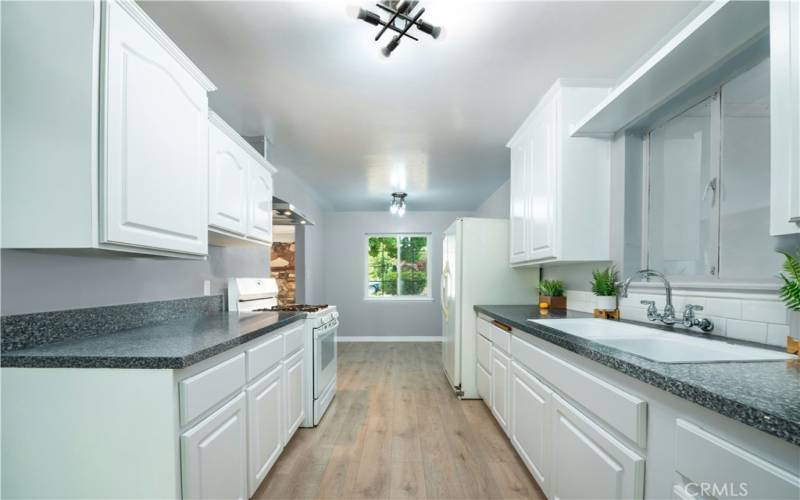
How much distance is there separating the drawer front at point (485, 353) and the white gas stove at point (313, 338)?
1359mm

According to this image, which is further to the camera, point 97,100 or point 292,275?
point 292,275

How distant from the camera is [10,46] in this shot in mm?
1166

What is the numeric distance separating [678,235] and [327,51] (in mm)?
2179

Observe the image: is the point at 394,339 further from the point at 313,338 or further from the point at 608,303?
the point at 608,303

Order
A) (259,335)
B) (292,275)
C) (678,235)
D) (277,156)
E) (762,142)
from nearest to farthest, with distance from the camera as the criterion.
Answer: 1. (762,142)
2. (259,335)
3. (678,235)
4. (277,156)
5. (292,275)

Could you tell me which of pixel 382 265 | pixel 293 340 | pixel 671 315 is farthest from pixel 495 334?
pixel 382 265

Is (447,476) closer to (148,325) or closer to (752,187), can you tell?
(148,325)

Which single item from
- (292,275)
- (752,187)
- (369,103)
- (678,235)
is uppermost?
(369,103)

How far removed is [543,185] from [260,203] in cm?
208

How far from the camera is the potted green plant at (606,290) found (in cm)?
215

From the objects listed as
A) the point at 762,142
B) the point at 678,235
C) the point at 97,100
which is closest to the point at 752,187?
the point at 762,142

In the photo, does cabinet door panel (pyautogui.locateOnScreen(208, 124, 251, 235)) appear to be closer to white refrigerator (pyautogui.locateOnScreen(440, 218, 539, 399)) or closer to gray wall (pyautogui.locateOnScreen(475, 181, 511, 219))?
white refrigerator (pyautogui.locateOnScreen(440, 218, 539, 399))

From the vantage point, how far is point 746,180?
1521 millimetres

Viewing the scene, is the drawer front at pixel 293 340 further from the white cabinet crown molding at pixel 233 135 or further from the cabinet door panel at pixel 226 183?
the white cabinet crown molding at pixel 233 135
